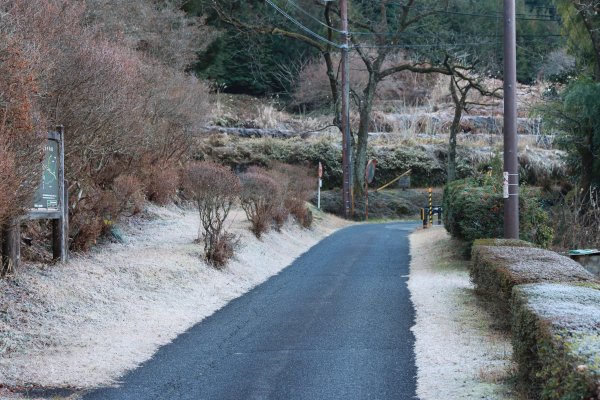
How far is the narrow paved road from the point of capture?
8.22m

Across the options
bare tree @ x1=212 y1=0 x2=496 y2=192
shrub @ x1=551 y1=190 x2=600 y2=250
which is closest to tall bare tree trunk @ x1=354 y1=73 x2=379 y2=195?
bare tree @ x1=212 y1=0 x2=496 y2=192

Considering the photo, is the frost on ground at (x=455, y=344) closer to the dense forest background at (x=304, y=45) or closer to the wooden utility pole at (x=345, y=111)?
the wooden utility pole at (x=345, y=111)

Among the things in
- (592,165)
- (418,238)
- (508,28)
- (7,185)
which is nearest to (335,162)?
(418,238)

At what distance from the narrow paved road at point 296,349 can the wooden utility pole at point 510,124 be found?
8.13ft

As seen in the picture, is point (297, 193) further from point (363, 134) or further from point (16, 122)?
point (16, 122)

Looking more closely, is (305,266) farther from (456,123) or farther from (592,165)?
(456,123)

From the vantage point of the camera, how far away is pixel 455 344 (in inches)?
404

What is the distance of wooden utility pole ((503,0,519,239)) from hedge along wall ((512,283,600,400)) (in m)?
6.61

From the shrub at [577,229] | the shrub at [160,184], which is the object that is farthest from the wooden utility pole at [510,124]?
the shrub at [160,184]

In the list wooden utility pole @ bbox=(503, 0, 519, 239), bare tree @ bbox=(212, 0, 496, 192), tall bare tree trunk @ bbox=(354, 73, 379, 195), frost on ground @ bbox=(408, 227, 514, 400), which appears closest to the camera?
frost on ground @ bbox=(408, 227, 514, 400)

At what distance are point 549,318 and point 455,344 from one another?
3.90 meters

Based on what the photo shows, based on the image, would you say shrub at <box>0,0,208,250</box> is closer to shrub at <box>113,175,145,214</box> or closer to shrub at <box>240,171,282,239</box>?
shrub at <box>113,175,145,214</box>

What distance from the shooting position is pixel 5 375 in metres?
8.39

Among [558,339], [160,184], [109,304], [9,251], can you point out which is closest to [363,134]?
[160,184]
